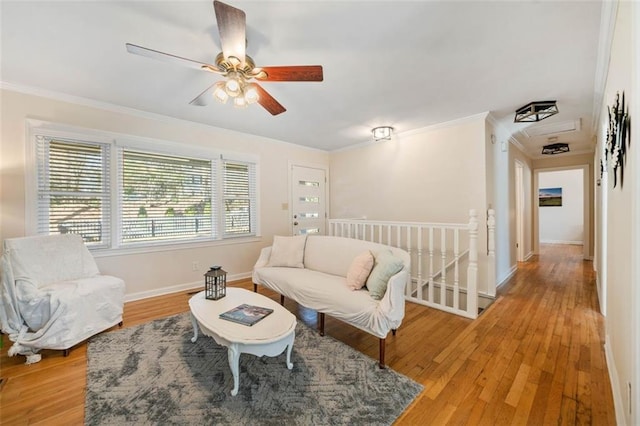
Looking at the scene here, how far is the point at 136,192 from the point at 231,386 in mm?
2731

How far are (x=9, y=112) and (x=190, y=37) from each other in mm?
2265

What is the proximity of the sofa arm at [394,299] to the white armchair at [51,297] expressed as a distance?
251 cm

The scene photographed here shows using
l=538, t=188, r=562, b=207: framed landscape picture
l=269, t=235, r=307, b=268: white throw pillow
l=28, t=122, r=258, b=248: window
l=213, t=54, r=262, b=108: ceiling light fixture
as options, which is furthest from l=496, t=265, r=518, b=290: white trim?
l=538, t=188, r=562, b=207: framed landscape picture

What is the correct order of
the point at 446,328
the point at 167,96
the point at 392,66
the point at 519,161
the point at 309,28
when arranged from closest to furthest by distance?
the point at 309,28
the point at 392,66
the point at 446,328
the point at 167,96
the point at 519,161

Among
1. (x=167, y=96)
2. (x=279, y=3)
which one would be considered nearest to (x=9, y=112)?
(x=167, y=96)

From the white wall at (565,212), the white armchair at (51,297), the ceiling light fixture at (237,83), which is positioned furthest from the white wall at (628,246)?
the white wall at (565,212)

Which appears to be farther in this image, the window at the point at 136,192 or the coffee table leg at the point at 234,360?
the window at the point at 136,192

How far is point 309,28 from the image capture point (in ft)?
5.74

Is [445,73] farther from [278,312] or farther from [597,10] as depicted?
[278,312]

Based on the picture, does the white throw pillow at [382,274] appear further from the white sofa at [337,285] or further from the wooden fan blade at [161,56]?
the wooden fan blade at [161,56]

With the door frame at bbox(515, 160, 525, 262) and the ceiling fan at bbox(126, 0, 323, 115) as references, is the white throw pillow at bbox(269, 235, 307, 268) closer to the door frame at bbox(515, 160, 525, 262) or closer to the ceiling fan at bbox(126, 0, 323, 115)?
the ceiling fan at bbox(126, 0, 323, 115)

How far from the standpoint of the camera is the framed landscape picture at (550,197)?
26.3 feet

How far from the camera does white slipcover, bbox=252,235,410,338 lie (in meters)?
1.94

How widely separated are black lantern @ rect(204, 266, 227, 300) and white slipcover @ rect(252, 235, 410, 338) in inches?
25.7
